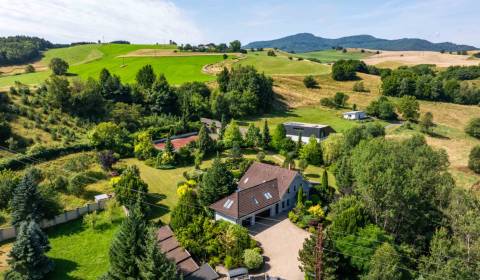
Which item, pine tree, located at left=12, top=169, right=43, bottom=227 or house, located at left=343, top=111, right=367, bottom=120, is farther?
house, located at left=343, top=111, right=367, bottom=120

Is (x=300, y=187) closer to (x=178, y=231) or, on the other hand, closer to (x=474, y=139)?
(x=178, y=231)

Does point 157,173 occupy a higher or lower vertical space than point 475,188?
higher

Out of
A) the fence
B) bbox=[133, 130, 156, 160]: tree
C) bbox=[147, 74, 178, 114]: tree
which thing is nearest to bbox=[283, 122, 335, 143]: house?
bbox=[133, 130, 156, 160]: tree

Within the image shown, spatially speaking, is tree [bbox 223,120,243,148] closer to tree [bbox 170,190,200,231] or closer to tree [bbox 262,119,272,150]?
tree [bbox 262,119,272,150]

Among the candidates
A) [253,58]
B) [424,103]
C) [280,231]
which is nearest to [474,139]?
[424,103]

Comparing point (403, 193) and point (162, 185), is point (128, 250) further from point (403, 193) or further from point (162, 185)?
point (403, 193)
